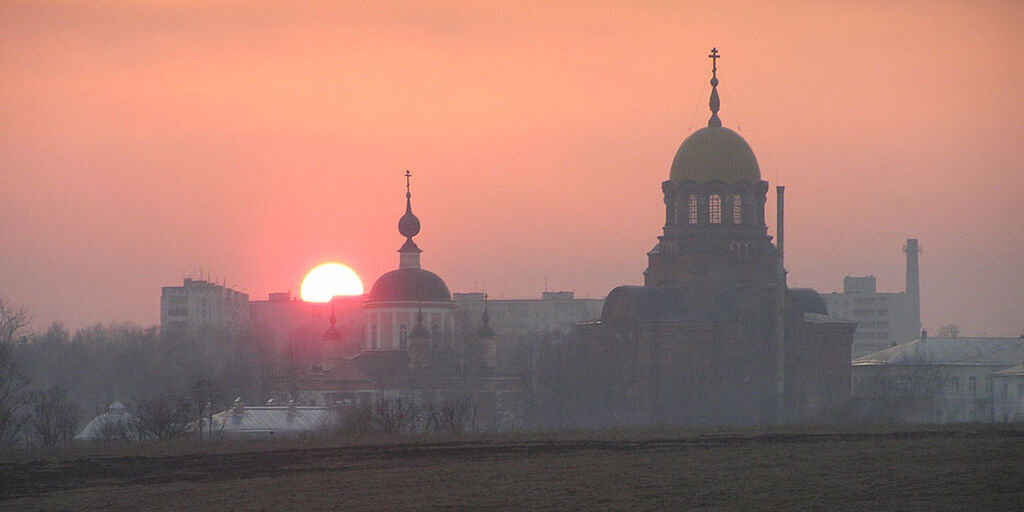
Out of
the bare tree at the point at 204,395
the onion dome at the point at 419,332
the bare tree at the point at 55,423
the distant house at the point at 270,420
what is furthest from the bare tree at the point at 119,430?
the onion dome at the point at 419,332

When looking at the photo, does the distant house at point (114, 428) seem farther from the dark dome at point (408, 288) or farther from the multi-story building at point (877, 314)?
the multi-story building at point (877, 314)

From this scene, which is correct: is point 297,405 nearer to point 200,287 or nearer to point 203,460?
point 203,460

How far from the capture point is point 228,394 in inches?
3506

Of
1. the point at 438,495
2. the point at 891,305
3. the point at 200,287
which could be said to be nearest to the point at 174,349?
the point at 200,287

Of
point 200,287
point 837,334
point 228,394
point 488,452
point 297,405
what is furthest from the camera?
point 200,287

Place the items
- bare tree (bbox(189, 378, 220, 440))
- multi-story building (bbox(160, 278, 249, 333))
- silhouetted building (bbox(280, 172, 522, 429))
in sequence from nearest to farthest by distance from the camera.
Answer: bare tree (bbox(189, 378, 220, 440)) → silhouetted building (bbox(280, 172, 522, 429)) → multi-story building (bbox(160, 278, 249, 333))

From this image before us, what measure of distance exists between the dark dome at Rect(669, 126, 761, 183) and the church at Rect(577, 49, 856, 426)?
0.13 ft

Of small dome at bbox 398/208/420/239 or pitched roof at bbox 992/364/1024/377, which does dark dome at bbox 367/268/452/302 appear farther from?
pitched roof at bbox 992/364/1024/377

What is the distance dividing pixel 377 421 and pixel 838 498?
88.5 ft

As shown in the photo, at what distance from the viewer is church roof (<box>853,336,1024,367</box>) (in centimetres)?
8031

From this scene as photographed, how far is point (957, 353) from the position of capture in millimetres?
82375

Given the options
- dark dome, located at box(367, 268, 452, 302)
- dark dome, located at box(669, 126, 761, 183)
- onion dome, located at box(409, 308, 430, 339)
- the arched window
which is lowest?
onion dome, located at box(409, 308, 430, 339)

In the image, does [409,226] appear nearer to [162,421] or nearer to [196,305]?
[162,421]

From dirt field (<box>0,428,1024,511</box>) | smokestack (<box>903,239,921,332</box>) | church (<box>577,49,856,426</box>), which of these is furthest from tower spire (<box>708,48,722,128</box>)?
smokestack (<box>903,239,921,332</box>)
